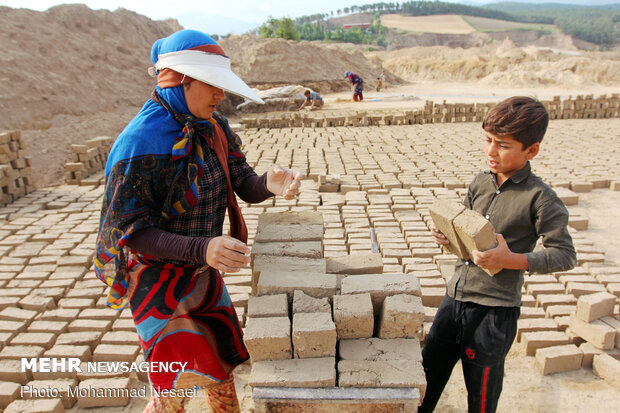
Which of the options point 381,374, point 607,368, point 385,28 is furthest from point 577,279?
point 385,28

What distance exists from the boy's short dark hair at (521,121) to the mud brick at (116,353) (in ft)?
8.63

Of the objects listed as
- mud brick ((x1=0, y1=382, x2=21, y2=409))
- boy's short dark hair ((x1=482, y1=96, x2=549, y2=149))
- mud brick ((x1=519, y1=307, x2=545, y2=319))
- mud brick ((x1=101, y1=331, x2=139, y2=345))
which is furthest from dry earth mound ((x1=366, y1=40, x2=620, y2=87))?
mud brick ((x1=0, y1=382, x2=21, y2=409))

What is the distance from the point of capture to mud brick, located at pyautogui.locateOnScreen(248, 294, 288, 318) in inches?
75.7

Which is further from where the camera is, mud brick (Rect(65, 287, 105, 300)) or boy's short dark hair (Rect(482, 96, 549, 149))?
mud brick (Rect(65, 287, 105, 300))

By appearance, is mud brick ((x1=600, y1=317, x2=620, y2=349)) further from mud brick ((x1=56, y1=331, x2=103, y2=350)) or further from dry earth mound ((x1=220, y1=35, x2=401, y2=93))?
dry earth mound ((x1=220, y1=35, x2=401, y2=93))

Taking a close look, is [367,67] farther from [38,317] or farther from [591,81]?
[38,317]

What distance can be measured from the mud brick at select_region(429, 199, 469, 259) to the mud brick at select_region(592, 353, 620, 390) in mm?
1517

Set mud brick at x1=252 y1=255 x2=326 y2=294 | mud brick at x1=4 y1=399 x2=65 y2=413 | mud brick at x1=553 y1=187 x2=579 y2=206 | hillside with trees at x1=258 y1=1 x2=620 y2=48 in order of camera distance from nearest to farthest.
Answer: mud brick at x1=252 y1=255 x2=326 y2=294 < mud brick at x1=4 y1=399 x2=65 y2=413 < mud brick at x1=553 y1=187 x2=579 y2=206 < hillside with trees at x1=258 y1=1 x2=620 y2=48

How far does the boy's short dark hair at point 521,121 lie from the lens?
1789mm

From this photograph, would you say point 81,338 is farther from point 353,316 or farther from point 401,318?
point 401,318

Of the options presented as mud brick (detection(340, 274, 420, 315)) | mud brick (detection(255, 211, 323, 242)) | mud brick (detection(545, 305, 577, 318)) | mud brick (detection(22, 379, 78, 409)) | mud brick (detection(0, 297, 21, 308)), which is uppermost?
mud brick (detection(255, 211, 323, 242))

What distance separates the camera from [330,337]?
5.92ft

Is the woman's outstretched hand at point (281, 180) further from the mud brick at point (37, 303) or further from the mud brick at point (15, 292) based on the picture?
the mud brick at point (15, 292)

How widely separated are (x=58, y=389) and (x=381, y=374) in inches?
83.6
